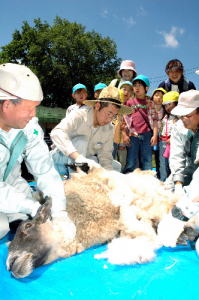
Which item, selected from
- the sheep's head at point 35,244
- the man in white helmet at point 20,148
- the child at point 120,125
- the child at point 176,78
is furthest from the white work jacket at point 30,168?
the child at point 176,78

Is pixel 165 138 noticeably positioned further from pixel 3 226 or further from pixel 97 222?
pixel 3 226

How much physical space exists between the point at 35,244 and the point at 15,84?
108cm

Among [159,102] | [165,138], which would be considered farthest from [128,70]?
[165,138]

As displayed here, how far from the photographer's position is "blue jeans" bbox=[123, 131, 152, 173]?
467 cm

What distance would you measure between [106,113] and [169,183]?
4.05 ft

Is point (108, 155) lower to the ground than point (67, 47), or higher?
lower

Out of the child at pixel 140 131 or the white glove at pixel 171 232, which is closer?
the white glove at pixel 171 232

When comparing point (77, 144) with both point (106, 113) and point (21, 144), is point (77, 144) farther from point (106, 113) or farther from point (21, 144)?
point (21, 144)

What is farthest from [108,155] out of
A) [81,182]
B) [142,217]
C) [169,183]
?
[142,217]

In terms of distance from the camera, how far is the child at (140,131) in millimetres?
4656

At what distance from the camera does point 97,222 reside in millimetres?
2199

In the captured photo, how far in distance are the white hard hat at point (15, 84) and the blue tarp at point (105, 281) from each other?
1.19 metres

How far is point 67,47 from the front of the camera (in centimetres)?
2594

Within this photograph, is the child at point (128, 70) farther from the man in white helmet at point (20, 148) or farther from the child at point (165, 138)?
the man in white helmet at point (20, 148)
